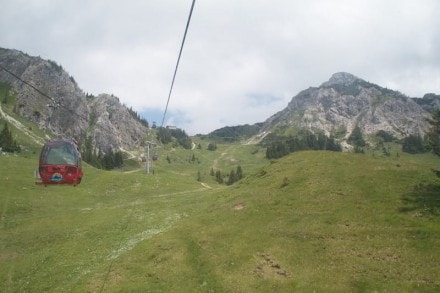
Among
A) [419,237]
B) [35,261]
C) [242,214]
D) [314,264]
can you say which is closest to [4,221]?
[35,261]

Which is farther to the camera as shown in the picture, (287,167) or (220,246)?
(287,167)

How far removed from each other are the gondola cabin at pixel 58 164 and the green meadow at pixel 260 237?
46.2ft

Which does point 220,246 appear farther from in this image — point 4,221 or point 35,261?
point 4,221

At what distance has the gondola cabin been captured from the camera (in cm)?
3250

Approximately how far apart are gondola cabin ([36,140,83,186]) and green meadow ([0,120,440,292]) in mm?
14074

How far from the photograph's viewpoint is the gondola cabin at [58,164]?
3250cm

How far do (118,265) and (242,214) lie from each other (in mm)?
19145

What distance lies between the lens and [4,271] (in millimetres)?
49094

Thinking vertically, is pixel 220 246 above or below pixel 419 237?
below

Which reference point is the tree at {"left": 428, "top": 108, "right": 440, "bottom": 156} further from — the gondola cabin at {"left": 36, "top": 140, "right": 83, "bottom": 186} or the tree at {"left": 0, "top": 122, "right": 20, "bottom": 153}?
the tree at {"left": 0, "top": 122, "right": 20, "bottom": 153}

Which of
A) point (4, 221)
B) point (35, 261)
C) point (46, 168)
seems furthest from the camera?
point (4, 221)

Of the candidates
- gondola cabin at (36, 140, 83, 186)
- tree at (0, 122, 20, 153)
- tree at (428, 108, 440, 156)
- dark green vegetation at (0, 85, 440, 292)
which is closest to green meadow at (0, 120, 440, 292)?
dark green vegetation at (0, 85, 440, 292)

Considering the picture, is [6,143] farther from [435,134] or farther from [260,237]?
[435,134]

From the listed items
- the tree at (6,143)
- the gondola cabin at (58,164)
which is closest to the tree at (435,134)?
the gondola cabin at (58,164)
